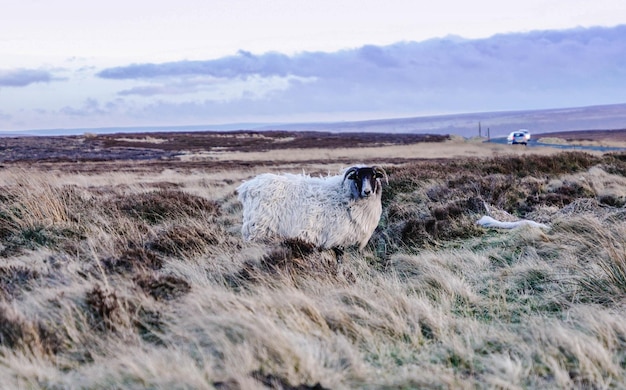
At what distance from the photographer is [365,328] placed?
4594 millimetres

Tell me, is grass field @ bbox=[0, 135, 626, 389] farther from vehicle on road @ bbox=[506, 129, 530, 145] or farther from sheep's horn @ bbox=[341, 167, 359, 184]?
vehicle on road @ bbox=[506, 129, 530, 145]

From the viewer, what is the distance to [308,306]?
4.76 m

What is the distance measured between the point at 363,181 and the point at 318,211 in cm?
72

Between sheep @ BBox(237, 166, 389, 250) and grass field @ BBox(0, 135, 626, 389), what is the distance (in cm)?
40

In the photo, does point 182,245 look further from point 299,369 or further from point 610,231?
point 610,231

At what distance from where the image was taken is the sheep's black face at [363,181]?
317 inches

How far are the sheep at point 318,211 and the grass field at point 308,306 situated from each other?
399mm

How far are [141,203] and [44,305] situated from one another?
6.32 m

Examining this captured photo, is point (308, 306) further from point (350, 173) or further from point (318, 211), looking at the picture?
point (350, 173)

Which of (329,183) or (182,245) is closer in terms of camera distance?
(182,245)

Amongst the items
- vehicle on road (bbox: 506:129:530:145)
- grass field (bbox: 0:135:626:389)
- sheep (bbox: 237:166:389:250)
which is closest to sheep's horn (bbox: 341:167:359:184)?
sheep (bbox: 237:166:389:250)

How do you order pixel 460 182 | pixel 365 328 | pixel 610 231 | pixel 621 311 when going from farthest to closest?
pixel 460 182 < pixel 610 231 < pixel 621 311 < pixel 365 328

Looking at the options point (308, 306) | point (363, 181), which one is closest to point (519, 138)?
point (363, 181)

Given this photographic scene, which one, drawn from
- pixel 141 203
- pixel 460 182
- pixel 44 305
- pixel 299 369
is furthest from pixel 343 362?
pixel 460 182
